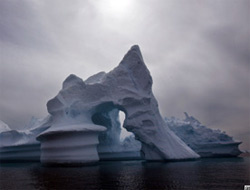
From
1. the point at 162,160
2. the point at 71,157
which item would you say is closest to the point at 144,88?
the point at 162,160

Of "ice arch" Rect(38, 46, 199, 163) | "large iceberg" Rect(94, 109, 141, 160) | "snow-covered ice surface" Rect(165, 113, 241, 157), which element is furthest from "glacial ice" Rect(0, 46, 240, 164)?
"snow-covered ice surface" Rect(165, 113, 241, 157)

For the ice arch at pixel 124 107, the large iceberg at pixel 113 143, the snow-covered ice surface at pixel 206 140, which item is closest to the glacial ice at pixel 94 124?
the ice arch at pixel 124 107

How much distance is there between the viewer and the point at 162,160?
17234 millimetres

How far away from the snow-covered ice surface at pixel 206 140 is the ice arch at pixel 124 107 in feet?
26.6

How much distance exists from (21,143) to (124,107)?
9.35 m

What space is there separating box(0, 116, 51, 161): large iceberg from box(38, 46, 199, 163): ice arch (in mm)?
3468

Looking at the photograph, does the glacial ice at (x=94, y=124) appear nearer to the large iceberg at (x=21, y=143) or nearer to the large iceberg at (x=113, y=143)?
the large iceberg at (x=21, y=143)

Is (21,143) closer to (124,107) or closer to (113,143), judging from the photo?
(113,143)

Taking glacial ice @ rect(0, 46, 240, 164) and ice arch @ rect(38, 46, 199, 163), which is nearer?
glacial ice @ rect(0, 46, 240, 164)

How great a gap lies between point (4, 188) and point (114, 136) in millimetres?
16601

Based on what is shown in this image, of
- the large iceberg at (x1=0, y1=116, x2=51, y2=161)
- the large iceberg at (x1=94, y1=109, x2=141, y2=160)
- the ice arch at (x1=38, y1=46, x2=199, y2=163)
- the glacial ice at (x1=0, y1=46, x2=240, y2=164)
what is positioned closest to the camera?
the glacial ice at (x1=0, y1=46, x2=240, y2=164)

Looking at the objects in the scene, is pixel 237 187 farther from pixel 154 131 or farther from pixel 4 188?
pixel 154 131

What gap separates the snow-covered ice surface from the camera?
26062 mm

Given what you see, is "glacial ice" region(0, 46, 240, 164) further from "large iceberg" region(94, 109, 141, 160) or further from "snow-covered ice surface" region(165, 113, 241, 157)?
"snow-covered ice surface" region(165, 113, 241, 157)
